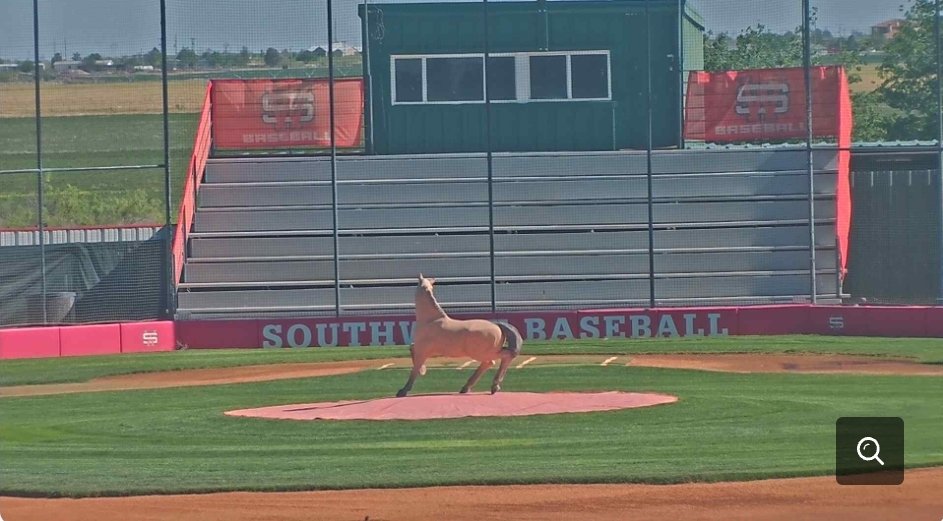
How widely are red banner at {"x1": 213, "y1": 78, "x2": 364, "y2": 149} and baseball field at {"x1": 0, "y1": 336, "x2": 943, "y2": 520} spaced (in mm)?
8775

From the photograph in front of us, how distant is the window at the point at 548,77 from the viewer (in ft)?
109

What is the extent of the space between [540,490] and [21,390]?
11.1 meters

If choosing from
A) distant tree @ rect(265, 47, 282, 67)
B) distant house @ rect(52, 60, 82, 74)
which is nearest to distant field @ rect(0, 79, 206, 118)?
distant house @ rect(52, 60, 82, 74)

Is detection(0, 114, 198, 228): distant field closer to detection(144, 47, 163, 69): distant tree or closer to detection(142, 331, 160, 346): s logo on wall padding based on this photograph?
detection(144, 47, 163, 69): distant tree

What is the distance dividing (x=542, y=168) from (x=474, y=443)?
16.7m

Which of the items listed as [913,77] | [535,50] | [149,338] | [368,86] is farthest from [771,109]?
[149,338]

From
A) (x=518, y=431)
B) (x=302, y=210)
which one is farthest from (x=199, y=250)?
(x=518, y=431)

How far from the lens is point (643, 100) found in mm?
33188

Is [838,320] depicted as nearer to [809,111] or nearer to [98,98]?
[809,111]

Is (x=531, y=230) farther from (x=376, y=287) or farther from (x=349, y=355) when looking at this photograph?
(x=349, y=355)

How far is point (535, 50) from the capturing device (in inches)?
1312

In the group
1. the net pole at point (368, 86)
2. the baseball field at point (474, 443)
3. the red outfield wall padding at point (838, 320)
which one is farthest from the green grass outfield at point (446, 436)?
the net pole at point (368, 86)

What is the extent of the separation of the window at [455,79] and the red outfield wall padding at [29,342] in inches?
425

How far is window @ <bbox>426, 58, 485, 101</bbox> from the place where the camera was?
109 feet
